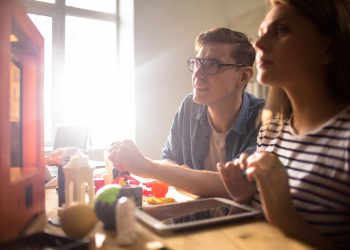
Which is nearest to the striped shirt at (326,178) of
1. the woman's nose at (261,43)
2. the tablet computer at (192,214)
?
the tablet computer at (192,214)

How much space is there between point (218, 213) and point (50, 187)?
79 centimetres

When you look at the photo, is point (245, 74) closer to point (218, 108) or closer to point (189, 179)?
point (218, 108)

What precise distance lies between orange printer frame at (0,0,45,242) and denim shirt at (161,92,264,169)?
822mm

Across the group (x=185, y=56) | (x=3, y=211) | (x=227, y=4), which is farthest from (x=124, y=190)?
(x=227, y=4)

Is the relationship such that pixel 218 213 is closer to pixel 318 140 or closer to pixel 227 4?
pixel 318 140

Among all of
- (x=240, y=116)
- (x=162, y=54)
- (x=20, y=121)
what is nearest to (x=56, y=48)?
(x=162, y=54)

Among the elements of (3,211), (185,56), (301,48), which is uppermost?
(185,56)

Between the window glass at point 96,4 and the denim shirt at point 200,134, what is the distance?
2.36 meters

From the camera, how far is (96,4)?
12.2ft

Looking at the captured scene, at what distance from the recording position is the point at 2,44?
0.63 metres

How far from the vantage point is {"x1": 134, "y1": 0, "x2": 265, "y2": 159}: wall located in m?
3.50

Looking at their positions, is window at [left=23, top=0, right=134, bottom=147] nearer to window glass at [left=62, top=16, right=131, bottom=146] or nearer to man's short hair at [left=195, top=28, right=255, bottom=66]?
window glass at [left=62, top=16, right=131, bottom=146]

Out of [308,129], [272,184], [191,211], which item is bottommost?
[191,211]

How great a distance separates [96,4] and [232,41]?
260cm
